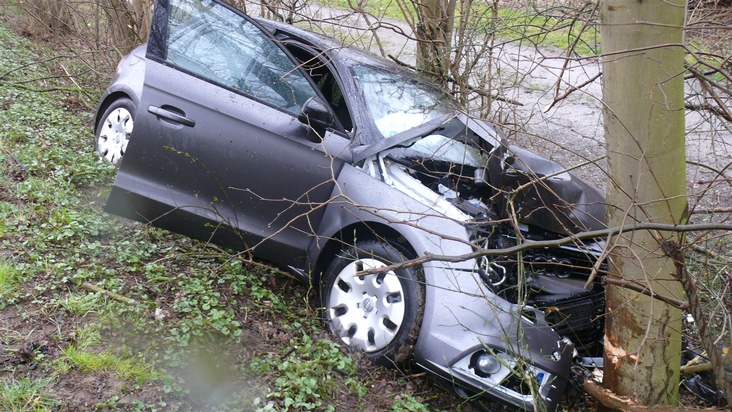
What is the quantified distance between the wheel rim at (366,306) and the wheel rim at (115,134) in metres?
2.26

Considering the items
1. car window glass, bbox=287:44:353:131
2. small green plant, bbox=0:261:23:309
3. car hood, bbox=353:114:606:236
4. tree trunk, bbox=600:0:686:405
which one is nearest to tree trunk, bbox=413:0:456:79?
car window glass, bbox=287:44:353:131

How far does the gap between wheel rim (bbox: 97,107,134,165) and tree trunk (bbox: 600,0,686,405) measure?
354 cm

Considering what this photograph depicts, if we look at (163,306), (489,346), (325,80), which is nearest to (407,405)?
(489,346)

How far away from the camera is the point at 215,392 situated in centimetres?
335

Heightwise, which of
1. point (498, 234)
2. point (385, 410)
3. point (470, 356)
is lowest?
point (385, 410)

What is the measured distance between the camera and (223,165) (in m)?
4.17

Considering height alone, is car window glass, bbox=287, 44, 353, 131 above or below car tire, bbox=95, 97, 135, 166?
above

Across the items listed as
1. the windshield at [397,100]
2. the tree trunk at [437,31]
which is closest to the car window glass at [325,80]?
the windshield at [397,100]

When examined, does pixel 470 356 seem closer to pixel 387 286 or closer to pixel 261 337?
pixel 387 286

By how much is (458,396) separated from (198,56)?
2.71 metres

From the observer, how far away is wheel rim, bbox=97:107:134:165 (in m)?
5.19

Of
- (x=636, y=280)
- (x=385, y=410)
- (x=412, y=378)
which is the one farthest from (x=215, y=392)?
(x=636, y=280)

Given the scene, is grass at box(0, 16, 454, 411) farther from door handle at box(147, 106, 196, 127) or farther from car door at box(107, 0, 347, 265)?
door handle at box(147, 106, 196, 127)

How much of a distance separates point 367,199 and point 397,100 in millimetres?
974
